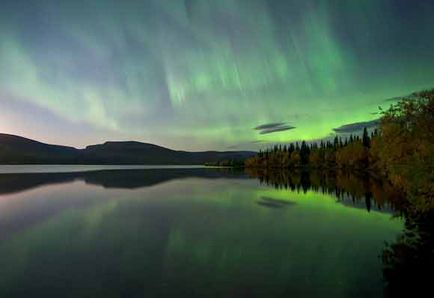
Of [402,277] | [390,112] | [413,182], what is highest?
[390,112]

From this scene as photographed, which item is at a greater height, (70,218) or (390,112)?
(390,112)

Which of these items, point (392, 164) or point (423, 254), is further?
point (392, 164)

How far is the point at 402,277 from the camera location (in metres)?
18.7

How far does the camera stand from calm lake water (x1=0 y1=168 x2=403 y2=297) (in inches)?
664

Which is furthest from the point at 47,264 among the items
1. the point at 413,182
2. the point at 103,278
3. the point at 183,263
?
the point at 413,182

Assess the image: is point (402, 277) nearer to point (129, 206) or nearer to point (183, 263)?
point (183, 263)

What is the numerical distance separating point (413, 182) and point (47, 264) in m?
25.5

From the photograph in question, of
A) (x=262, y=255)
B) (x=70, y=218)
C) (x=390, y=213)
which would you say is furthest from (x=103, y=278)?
(x=390, y=213)

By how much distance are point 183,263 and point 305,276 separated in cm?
610

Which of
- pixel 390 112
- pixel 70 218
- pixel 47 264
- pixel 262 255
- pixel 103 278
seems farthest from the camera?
pixel 390 112

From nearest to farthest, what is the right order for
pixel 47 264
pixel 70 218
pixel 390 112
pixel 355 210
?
pixel 47 264 < pixel 70 218 < pixel 390 112 < pixel 355 210

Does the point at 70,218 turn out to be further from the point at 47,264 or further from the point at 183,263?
the point at 183,263

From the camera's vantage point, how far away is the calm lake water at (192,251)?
16.9 metres

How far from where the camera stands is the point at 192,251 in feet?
77.7
